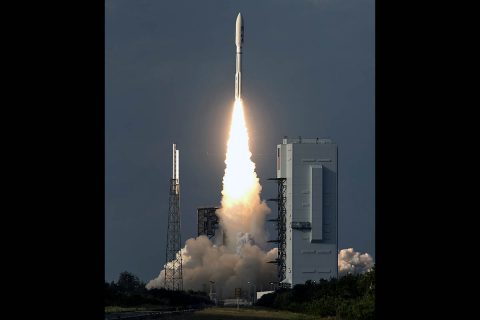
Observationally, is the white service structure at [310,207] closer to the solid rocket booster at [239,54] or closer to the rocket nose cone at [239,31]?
the solid rocket booster at [239,54]

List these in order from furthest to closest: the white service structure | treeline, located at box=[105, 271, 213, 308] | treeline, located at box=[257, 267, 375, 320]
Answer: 1. the white service structure
2. treeline, located at box=[105, 271, 213, 308]
3. treeline, located at box=[257, 267, 375, 320]

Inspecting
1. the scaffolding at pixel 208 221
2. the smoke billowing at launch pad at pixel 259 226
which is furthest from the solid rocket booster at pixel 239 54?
the scaffolding at pixel 208 221

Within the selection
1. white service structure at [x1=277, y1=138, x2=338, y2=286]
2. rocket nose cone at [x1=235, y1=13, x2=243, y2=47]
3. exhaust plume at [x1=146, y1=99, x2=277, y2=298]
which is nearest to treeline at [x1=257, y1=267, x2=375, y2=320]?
white service structure at [x1=277, y1=138, x2=338, y2=286]

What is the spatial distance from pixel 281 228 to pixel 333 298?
1499 inches

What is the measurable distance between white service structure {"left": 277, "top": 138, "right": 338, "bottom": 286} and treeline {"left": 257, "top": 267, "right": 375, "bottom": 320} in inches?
224

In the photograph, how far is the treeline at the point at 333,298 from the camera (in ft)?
306

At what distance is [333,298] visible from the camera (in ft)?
363

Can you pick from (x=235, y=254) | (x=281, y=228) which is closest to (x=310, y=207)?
(x=281, y=228)

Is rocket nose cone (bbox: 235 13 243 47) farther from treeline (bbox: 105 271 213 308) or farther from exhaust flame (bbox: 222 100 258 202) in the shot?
treeline (bbox: 105 271 213 308)

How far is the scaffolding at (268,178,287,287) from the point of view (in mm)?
145500
